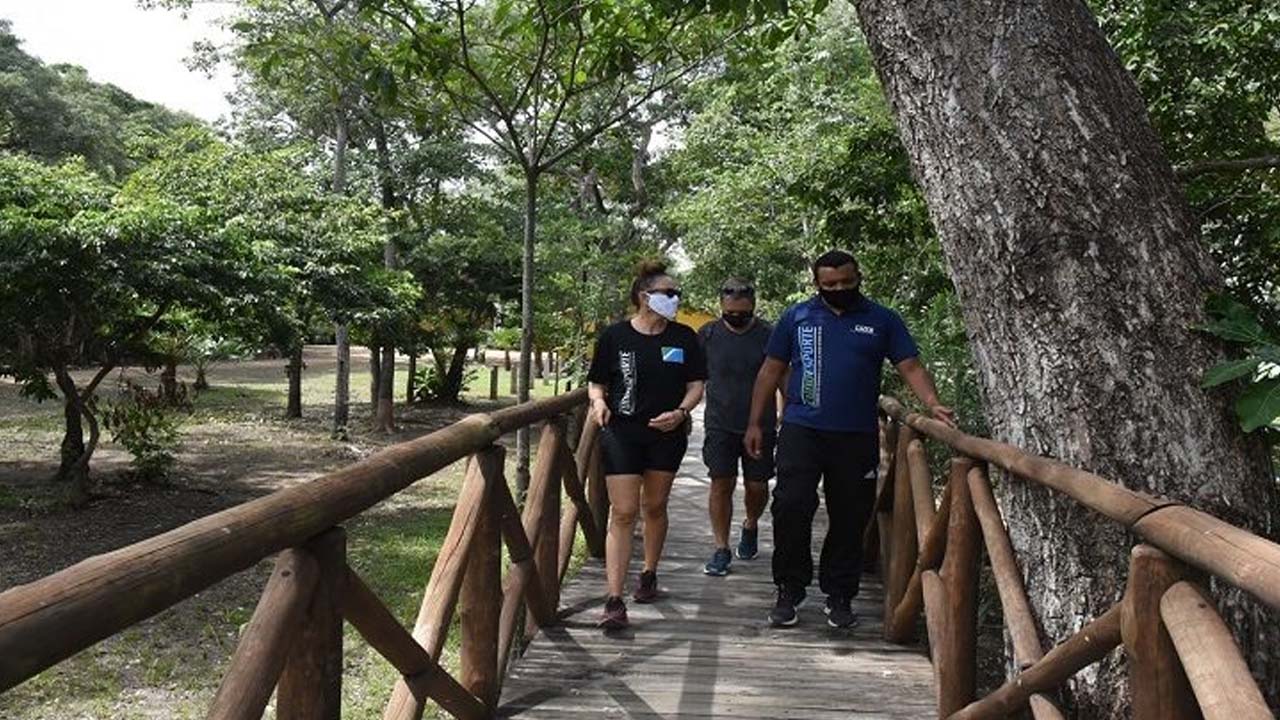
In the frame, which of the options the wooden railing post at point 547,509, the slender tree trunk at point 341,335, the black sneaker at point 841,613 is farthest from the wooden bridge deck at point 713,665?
the slender tree trunk at point 341,335

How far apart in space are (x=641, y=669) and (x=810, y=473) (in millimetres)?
997

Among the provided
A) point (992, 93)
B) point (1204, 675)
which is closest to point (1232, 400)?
point (992, 93)

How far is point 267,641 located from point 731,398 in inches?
144

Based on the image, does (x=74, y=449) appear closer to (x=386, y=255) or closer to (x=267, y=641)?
(x=386, y=255)

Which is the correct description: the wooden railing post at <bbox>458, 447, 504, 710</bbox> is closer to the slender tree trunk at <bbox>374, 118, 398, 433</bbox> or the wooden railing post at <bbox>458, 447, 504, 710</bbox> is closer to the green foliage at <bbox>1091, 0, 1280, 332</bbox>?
the green foliage at <bbox>1091, 0, 1280, 332</bbox>

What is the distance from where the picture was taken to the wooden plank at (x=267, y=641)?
156cm

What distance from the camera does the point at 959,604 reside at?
3203 mm

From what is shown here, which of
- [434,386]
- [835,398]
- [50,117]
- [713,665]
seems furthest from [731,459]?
[50,117]

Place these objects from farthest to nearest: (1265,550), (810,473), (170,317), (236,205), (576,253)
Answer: (576,253) → (236,205) → (170,317) → (810,473) → (1265,550)

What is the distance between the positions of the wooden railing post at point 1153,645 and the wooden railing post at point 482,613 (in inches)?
73.2

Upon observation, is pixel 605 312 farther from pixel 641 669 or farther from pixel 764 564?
pixel 641 669

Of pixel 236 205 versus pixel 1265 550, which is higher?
pixel 236 205

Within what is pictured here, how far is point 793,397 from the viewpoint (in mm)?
4180

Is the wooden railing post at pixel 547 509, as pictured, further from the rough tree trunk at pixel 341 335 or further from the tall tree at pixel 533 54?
the rough tree trunk at pixel 341 335
